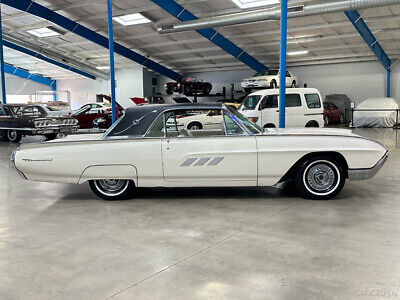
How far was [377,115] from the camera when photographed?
1772 centimetres

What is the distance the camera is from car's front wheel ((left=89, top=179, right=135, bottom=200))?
4852mm

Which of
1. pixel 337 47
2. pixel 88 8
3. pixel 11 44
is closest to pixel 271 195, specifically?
pixel 88 8

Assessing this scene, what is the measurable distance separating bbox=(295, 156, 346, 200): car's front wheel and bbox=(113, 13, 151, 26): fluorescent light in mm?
13821

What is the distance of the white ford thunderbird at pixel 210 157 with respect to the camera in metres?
4.54

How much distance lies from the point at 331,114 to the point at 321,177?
14956 mm

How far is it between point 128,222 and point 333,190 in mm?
2732

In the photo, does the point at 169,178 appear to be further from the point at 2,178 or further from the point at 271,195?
the point at 2,178

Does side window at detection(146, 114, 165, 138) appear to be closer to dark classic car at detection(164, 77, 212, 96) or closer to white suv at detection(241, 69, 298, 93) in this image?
white suv at detection(241, 69, 298, 93)

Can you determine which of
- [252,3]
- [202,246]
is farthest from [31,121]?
[202,246]

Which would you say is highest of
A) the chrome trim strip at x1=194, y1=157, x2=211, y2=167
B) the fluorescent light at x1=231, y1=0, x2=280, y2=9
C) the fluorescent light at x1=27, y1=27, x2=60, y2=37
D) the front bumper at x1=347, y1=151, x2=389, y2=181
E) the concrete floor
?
the fluorescent light at x1=27, y1=27, x2=60, y2=37

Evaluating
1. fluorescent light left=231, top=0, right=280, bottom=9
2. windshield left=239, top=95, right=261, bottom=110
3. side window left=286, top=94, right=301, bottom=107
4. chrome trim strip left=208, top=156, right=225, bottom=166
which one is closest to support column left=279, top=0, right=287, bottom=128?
chrome trim strip left=208, top=156, right=225, bottom=166

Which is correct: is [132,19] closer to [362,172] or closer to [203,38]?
[203,38]

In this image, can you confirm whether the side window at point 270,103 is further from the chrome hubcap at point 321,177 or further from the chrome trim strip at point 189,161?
the chrome trim strip at point 189,161

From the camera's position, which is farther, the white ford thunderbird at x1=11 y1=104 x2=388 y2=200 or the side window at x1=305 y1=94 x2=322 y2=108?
the side window at x1=305 y1=94 x2=322 y2=108
